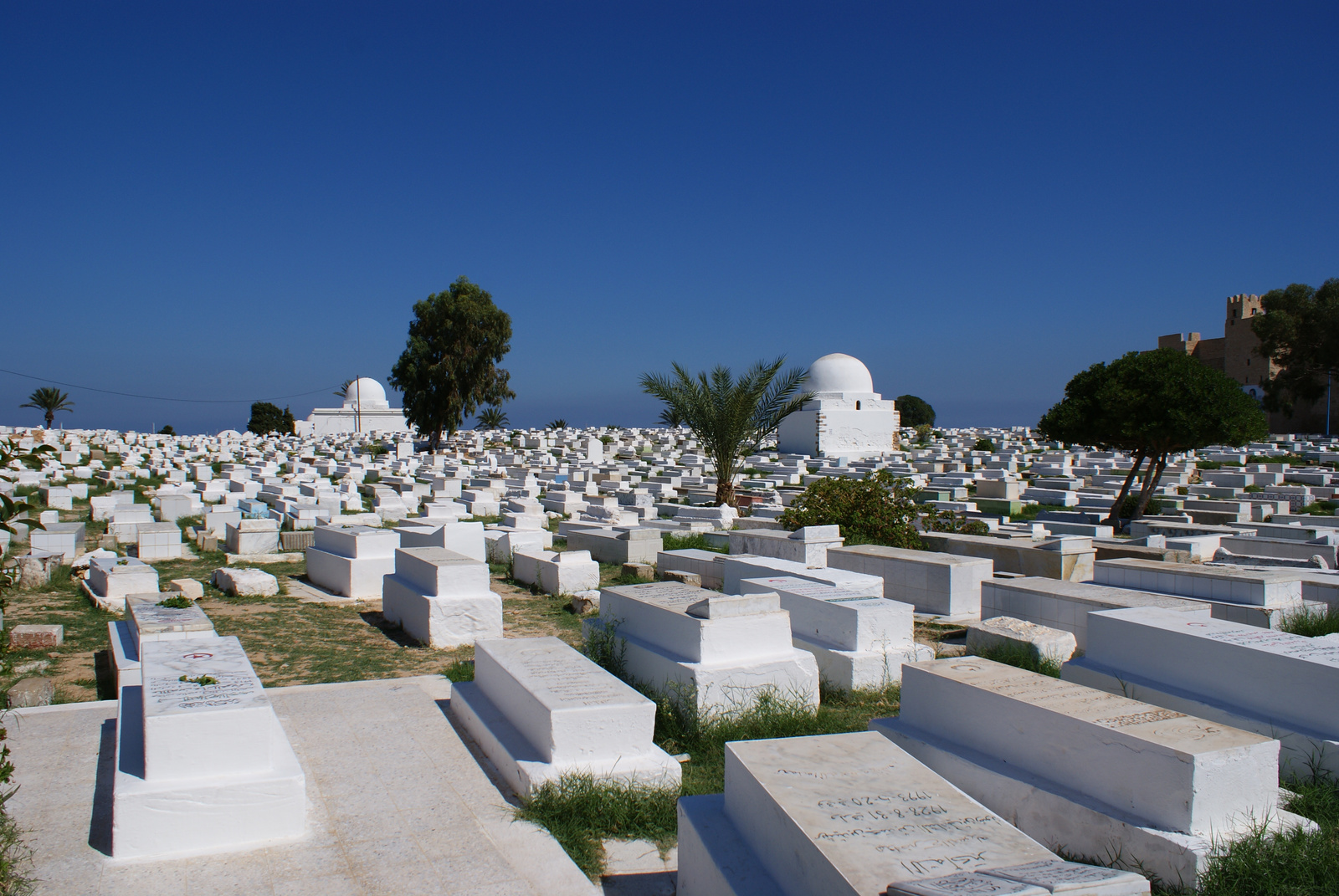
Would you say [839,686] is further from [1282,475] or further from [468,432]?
[468,432]

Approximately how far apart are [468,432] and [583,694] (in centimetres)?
5032

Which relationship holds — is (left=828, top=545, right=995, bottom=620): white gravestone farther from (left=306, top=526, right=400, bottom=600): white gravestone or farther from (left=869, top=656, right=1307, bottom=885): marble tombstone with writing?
(left=306, top=526, right=400, bottom=600): white gravestone

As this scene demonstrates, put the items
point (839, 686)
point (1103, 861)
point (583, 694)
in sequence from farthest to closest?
1. point (839, 686)
2. point (583, 694)
3. point (1103, 861)

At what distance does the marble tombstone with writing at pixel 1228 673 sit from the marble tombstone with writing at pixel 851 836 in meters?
2.30

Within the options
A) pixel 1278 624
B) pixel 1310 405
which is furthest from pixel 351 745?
pixel 1310 405

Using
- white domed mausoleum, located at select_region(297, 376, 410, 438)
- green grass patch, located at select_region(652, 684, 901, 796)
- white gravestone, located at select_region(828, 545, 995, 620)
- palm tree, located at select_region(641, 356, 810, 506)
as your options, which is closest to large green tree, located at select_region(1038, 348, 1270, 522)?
palm tree, located at select_region(641, 356, 810, 506)

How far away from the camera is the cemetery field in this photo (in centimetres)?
639

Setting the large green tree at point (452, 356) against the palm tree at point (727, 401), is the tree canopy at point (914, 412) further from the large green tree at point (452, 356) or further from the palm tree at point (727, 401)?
the palm tree at point (727, 401)

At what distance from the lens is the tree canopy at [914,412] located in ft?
263

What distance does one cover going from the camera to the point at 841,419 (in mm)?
40781

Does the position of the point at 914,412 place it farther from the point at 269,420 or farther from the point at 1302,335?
the point at 269,420

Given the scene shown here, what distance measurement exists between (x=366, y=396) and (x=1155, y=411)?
2245 inches

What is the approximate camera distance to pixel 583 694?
14.4ft

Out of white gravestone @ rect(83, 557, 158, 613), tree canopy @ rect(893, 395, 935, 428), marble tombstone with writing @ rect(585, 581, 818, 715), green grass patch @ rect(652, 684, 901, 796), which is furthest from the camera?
tree canopy @ rect(893, 395, 935, 428)
